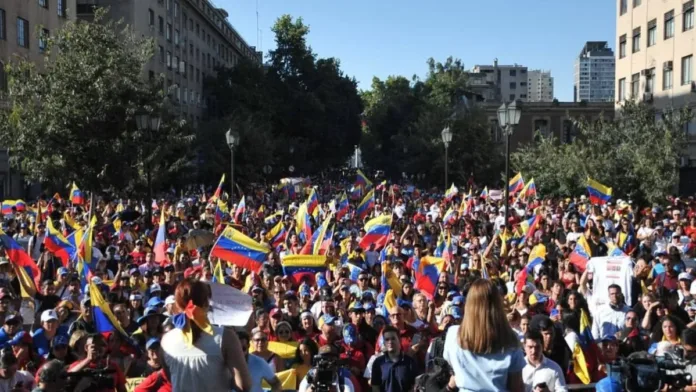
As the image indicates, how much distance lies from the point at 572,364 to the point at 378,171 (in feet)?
224

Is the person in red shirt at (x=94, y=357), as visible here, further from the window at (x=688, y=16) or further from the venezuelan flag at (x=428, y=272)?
the window at (x=688, y=16)

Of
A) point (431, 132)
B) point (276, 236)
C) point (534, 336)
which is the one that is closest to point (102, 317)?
point (534, 336)

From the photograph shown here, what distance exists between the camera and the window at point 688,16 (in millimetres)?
38219

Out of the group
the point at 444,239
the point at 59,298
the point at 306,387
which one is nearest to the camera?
the point at 306,387

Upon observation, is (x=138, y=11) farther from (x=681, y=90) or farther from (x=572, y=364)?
(x=572, y=364)

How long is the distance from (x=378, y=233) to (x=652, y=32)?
3400 cm

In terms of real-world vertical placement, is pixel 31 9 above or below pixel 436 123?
above

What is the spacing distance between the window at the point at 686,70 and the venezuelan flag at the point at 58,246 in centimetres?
3479

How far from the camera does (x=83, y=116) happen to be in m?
21.5

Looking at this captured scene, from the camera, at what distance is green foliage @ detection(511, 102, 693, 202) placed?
25047mm

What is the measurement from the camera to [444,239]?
15.1 meters

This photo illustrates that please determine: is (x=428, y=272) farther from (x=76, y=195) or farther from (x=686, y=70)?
(x=686, y=70)

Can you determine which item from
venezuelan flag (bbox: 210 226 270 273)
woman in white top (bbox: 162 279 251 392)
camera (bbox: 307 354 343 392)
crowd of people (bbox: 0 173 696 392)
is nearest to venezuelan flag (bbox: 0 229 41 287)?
crowd of people (bbox: 0 173 696 392)

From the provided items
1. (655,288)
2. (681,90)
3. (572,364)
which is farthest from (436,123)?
(572,364)
